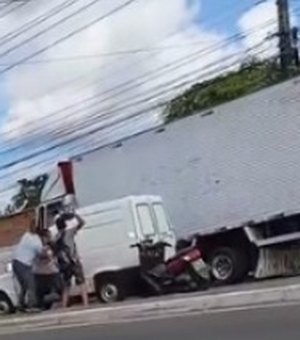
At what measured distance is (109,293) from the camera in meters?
20.1

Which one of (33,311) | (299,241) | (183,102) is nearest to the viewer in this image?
(33,311)

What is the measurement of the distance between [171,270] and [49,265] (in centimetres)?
240

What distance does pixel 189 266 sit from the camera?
19.8 meters

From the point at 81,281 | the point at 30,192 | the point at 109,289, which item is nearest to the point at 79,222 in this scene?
the point at 81,281

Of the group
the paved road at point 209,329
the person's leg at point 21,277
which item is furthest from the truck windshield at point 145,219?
A: the paved road at point 209,329

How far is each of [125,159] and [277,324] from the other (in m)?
12.3

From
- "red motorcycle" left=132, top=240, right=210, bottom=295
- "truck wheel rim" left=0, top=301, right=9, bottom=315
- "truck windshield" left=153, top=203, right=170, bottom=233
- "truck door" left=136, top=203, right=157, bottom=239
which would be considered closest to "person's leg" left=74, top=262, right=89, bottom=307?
"red motorcycle" left=132, top=240, right=210, bottom=295

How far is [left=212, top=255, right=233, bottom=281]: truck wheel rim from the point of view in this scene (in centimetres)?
2103

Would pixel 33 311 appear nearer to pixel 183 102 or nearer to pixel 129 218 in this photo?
pixel 129 218

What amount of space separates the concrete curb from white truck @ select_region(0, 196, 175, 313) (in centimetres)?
326

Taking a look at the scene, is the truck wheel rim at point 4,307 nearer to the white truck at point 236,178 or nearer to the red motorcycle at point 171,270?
the red motorcycle at point 171,270

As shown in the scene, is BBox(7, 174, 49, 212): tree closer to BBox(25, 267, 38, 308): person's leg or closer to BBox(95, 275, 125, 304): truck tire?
BBox(95, 275, 125, 304): truck tire

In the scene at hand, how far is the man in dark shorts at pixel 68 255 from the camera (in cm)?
1862

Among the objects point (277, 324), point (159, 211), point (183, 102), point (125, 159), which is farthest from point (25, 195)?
point (277, 324)
